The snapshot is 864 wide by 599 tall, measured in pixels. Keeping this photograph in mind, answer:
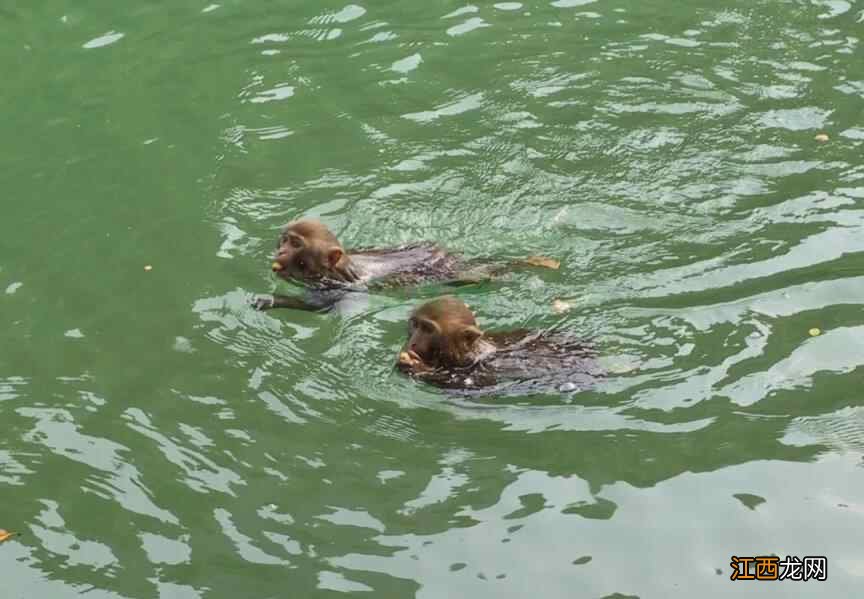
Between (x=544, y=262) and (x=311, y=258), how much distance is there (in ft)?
6.18

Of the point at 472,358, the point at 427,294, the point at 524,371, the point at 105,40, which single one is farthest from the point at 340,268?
the point at 105,40

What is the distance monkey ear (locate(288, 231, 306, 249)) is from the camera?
33.8ft

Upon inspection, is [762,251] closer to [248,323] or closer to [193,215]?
[248,323]

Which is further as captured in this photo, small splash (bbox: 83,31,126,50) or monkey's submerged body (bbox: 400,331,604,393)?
small splash (bbox: 83,31,126,50)

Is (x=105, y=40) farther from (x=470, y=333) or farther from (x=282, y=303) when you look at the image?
(x=470, y=333)

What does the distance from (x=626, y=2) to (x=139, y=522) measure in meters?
9.41

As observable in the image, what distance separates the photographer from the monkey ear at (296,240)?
10305mm

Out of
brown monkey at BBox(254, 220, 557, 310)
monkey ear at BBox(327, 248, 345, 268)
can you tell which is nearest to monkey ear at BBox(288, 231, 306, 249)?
brown monkey at BBox(254, 220, 557, 310)

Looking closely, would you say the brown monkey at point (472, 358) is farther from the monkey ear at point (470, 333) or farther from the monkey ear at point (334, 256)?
the monkey ear at point (334, 256)

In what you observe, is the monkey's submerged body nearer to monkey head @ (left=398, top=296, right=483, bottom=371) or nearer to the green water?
→ monkey head @ (left=398, top=296, right=483, bottom=371)

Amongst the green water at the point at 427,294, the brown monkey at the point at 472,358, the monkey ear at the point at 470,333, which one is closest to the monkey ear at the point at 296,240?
the green water at the point at 427,294

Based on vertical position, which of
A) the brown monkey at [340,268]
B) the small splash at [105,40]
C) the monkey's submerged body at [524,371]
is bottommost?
the monkey's submerged body at [524,371]

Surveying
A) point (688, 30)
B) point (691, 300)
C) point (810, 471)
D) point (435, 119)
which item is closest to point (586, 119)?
point (435, 119)

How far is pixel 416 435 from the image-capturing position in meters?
8.55
